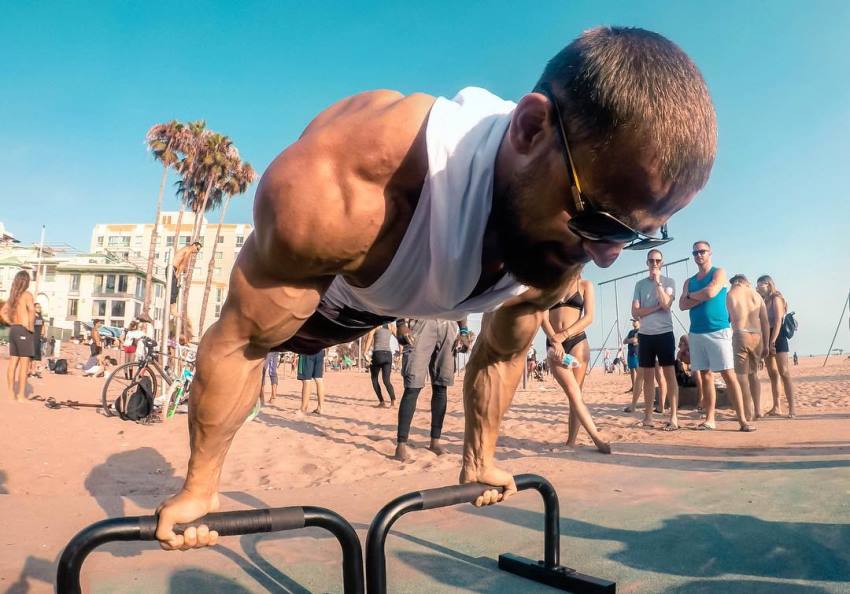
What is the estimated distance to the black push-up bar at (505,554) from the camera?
1582 millimetres

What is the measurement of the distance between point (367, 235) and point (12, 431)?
610cm

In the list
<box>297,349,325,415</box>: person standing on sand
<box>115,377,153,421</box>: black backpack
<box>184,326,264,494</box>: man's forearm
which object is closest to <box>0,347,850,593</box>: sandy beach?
<box>115,377,153,421</box>: black backpack

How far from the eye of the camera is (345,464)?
4.82 meters

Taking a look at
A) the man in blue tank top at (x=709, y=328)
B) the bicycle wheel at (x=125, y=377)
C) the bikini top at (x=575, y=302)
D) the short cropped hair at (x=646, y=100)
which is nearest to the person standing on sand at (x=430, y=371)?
the bikini top at (x=575, y=302)

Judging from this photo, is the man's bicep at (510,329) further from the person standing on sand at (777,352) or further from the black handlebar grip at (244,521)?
the person standing on sand at (777,352)

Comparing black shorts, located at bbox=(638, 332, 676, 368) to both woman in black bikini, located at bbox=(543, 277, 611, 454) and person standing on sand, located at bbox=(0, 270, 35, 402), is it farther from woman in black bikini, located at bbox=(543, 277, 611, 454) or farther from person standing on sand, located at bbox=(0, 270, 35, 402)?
person standing on sand, located at bbox=(0, 270, 35, 402)

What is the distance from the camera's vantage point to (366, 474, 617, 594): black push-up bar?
1.58 m

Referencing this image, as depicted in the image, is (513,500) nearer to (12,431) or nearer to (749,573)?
(749,573)

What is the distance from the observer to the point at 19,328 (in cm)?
756

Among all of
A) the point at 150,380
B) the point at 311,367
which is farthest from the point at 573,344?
the point at 150,380

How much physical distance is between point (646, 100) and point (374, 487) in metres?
3.23

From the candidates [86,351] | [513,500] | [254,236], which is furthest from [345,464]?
[86,351]

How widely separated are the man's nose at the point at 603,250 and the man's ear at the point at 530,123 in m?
0.26

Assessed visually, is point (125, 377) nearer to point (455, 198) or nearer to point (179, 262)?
point (179, 262)
